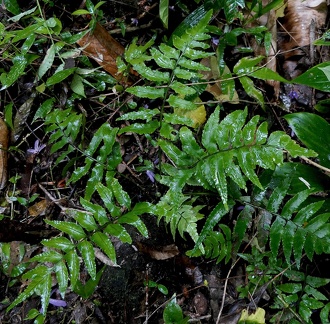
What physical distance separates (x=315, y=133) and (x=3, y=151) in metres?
2.25

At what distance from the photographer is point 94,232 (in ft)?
7.27

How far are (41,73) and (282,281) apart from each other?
2.23m

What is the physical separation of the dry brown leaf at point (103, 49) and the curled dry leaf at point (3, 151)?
0.85m

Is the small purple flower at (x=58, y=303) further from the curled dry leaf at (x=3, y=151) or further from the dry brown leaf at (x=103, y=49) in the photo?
the dry brown leaf at (x=103, y=49)

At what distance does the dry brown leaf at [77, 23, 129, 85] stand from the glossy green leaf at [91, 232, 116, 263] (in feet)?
4.46

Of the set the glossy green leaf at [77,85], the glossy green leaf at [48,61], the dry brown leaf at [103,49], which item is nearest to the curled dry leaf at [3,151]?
the glossy green leaf at [48,61]

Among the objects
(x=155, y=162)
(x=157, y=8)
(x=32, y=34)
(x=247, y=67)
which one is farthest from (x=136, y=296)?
(x=157, y=8)

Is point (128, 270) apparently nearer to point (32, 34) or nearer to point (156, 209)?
point (156, 209)

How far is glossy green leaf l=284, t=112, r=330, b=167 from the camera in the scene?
2600 millimetres

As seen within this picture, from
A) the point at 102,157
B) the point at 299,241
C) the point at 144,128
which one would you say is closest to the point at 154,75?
the point at 144,128

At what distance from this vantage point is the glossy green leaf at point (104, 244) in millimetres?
2095

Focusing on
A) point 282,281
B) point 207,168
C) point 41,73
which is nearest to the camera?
point 207,168

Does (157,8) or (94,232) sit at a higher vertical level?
(157,8)

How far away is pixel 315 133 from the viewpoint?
2615 millimetres
